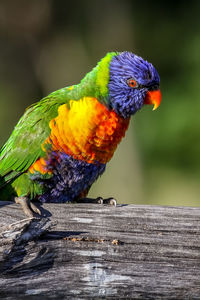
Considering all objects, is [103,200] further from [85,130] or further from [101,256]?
[101,256]

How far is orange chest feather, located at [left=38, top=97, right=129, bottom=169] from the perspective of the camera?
2.65 m

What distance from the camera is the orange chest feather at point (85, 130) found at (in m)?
2.65

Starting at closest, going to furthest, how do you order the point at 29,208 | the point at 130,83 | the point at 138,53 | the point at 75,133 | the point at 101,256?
the point at 101,256 < the point at 29,208 < the point at 75,133 < the point at 130,83 < the point at 138,53

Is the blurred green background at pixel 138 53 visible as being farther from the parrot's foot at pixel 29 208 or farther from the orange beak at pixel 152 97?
the parrot's foot at pixel 29 208

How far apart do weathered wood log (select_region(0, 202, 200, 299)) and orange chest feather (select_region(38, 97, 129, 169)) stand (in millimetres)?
775

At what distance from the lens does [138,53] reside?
885 centimetres

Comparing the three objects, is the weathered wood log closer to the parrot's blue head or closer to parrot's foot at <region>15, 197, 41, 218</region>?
parrot's foot at <region>15, 197, 41, 218</region>

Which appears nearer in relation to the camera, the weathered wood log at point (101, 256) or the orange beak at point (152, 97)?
the weathered wood log at point (101, 256)

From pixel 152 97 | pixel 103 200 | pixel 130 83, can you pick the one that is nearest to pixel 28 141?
pixel 103 200

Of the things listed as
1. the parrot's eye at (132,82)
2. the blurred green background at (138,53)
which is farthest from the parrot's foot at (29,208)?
the blurred green background at (138,53)

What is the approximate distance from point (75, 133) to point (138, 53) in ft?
21.6

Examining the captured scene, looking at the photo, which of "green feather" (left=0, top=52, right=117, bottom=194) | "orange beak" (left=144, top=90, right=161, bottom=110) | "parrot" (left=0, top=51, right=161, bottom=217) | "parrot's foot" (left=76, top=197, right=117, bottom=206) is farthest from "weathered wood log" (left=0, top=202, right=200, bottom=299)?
"orange beak" (left=144, top=90, right=161, bottom=110)

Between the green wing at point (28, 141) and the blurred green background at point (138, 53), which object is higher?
the blurred green background at point (138, 53)

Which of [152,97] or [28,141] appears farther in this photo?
[152,97]
